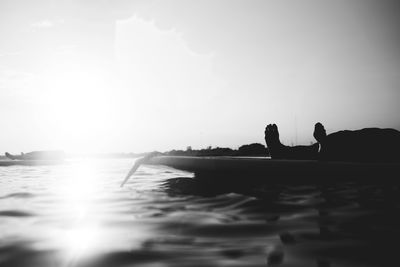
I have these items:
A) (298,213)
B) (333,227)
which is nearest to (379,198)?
(298,213)

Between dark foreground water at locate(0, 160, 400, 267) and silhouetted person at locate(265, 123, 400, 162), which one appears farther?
silhouetted person at locate(265, 123, 400, 162)

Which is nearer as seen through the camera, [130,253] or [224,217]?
[130,253]

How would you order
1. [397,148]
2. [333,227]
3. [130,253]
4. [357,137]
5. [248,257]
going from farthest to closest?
[357,137] < [397,148] < [333,227] < [130,253] < [248,257]

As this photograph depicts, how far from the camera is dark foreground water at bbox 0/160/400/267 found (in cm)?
246

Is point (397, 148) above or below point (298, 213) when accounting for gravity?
above

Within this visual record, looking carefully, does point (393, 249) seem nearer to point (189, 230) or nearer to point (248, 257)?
point (248, 257)

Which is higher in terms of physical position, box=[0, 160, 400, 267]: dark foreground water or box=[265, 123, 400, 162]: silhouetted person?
box=[265, 123, 400, 162]: silhouetted person

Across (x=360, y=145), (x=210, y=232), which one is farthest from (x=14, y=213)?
(x=360, y=145)

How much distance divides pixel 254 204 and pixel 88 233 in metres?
2.94

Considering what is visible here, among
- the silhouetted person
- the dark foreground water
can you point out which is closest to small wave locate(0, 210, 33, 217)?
the dark foreground water

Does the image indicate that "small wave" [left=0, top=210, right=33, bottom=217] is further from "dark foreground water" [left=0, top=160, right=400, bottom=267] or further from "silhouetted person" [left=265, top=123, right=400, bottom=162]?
"silhouetted person" [left=265, top=123, right=400, bottom=162]

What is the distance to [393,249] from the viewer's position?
252cm

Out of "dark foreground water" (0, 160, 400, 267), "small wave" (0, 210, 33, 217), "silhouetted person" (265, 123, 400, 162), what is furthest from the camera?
"silhouetted person" (265, 123, 400, 162)

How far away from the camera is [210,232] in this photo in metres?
3.30
